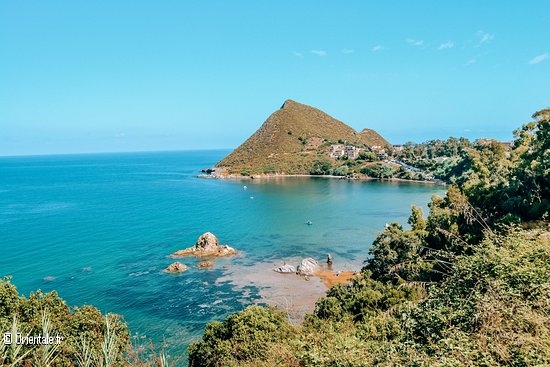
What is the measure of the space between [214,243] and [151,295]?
552 inches

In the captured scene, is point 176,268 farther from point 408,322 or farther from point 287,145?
point 287,145

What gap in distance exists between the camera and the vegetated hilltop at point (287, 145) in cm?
14125

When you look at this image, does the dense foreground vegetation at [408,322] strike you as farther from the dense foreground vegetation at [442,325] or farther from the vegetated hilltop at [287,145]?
the vegetated hilltop at [287,145]

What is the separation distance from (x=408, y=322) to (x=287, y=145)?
5922 inches

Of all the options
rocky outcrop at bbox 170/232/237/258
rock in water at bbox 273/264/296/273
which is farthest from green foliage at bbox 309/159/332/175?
rock in water at bbox 273/264/296/273

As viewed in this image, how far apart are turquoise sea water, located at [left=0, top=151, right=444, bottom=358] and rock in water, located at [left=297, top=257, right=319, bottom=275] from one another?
359cm

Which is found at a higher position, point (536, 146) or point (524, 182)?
point (536, 146)

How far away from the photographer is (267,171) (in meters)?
137

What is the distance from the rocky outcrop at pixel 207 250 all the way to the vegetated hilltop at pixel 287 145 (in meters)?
87.7

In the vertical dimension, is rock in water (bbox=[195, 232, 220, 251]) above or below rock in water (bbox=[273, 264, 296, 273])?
above

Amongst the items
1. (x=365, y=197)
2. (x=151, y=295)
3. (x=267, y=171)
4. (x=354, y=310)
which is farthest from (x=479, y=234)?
(x=267, y=171)

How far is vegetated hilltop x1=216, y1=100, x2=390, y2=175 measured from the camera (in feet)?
463

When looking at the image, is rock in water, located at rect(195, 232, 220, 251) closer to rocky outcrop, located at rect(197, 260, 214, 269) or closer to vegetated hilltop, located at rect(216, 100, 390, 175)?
rocky outcrop, located at rect(197, 260, 214, 269)

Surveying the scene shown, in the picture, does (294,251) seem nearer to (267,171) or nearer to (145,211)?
(145,211)
